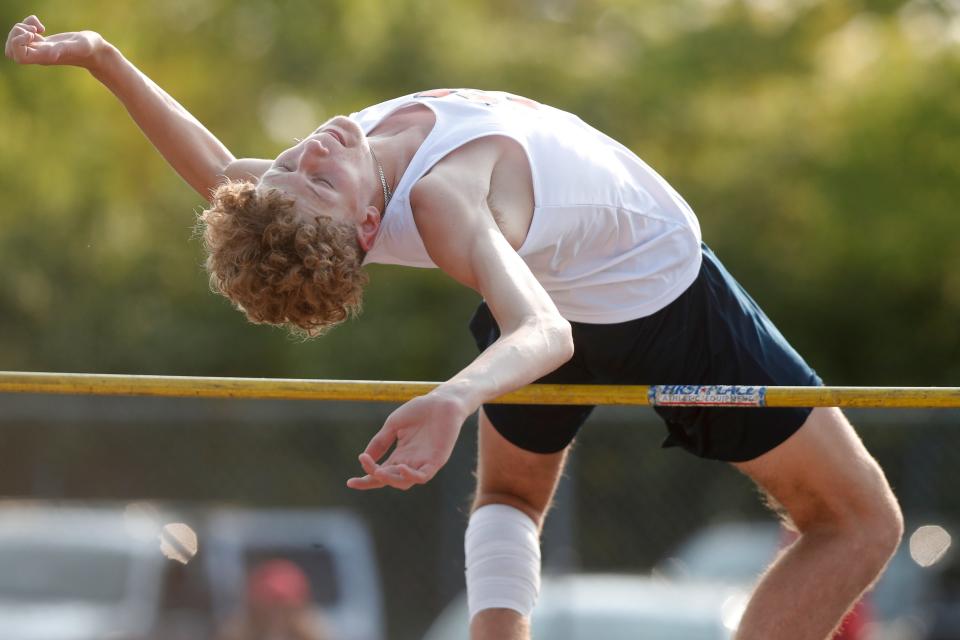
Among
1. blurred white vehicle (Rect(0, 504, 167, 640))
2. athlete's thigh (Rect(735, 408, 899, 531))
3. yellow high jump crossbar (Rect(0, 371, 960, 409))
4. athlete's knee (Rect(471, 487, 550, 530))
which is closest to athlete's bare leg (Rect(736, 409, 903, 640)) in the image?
athlete's thigh (Rect(735, 408, 899, 531))

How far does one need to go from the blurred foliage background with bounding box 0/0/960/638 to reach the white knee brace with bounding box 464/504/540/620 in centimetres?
443

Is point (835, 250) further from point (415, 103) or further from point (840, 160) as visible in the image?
point (415, 103)

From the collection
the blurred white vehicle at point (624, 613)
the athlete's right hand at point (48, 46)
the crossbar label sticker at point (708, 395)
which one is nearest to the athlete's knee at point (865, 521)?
the crossbar label sticker at point (708, 395)

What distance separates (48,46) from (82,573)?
5.24 meters

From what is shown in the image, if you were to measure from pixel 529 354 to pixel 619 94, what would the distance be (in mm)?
11485

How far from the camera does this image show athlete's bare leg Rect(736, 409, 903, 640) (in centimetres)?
339

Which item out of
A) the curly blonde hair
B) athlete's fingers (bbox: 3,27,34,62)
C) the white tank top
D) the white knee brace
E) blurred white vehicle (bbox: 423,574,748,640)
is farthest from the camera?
blurred white vehicle (bbox: 423,574,748,640)

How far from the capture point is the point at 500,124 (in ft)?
10.3

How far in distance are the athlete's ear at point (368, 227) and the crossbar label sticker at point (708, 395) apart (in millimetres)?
685

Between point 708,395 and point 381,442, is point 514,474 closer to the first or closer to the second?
point 708,395

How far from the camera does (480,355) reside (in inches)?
106

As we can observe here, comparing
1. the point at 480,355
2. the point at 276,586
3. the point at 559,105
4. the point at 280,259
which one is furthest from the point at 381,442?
the point at 559,105

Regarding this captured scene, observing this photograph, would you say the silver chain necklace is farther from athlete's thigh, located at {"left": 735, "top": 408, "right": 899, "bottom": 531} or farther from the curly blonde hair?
athlete's thigh, located at {"left": 735, "top": 408, "right": 899, "bottom": 531}

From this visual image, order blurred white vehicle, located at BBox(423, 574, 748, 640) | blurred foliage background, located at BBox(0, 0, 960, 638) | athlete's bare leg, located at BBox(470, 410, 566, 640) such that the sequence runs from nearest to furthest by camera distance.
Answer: athlete's bare leg, located at BBox(470, 410, 566, 640) < blurred white vehicle, located at BBox(423, 574, 748, 640) < blurred foliage background, located at BBox(0, 0, 960, 638)
